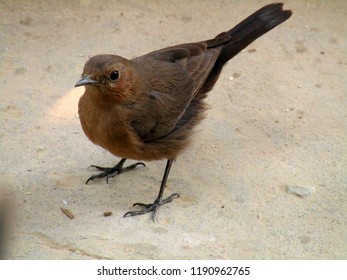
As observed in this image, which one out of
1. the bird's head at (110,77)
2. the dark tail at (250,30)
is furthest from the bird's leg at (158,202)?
the dark tail at (250,30)

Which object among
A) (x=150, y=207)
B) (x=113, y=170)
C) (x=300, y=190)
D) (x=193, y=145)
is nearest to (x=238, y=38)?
(x=193, y=145)

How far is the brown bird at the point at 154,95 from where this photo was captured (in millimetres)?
4387

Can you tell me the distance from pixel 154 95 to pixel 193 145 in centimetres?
87

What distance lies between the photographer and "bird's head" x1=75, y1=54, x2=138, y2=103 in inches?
165

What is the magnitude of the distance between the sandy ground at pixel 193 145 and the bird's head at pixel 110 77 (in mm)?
925

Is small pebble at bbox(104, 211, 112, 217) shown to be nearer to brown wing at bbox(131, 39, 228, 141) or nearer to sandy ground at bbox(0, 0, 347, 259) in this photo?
sandy ground at bbox(0, 0, 347, 259)

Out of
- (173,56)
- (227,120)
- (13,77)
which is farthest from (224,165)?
(13,77)

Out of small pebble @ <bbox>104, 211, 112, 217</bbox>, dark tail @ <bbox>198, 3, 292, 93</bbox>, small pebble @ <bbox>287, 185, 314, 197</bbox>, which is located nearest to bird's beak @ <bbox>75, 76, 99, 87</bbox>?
small pebble @ <bbox>104, 211, 112, 217</bbox>

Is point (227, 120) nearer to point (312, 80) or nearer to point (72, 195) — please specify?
point (312, 80)

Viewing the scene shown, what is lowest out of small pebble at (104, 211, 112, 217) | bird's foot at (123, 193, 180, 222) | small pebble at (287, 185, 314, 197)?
small pebble at (287, 185, 314, 197)

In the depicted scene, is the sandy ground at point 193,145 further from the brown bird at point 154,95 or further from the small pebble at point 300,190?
the brown bird at point 154,95

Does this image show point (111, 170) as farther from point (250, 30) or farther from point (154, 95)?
point (250, 30)

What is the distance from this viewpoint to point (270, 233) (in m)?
4.46

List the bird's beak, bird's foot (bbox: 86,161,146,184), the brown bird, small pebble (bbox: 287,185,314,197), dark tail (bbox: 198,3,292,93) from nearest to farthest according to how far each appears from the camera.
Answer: the bird's beak → the brown bird → small pebble (bbox: 287,185,314,197) → bird's foot (bbox: 86,161,146,184) → dark tail (bbox: 198,3,292,93)
